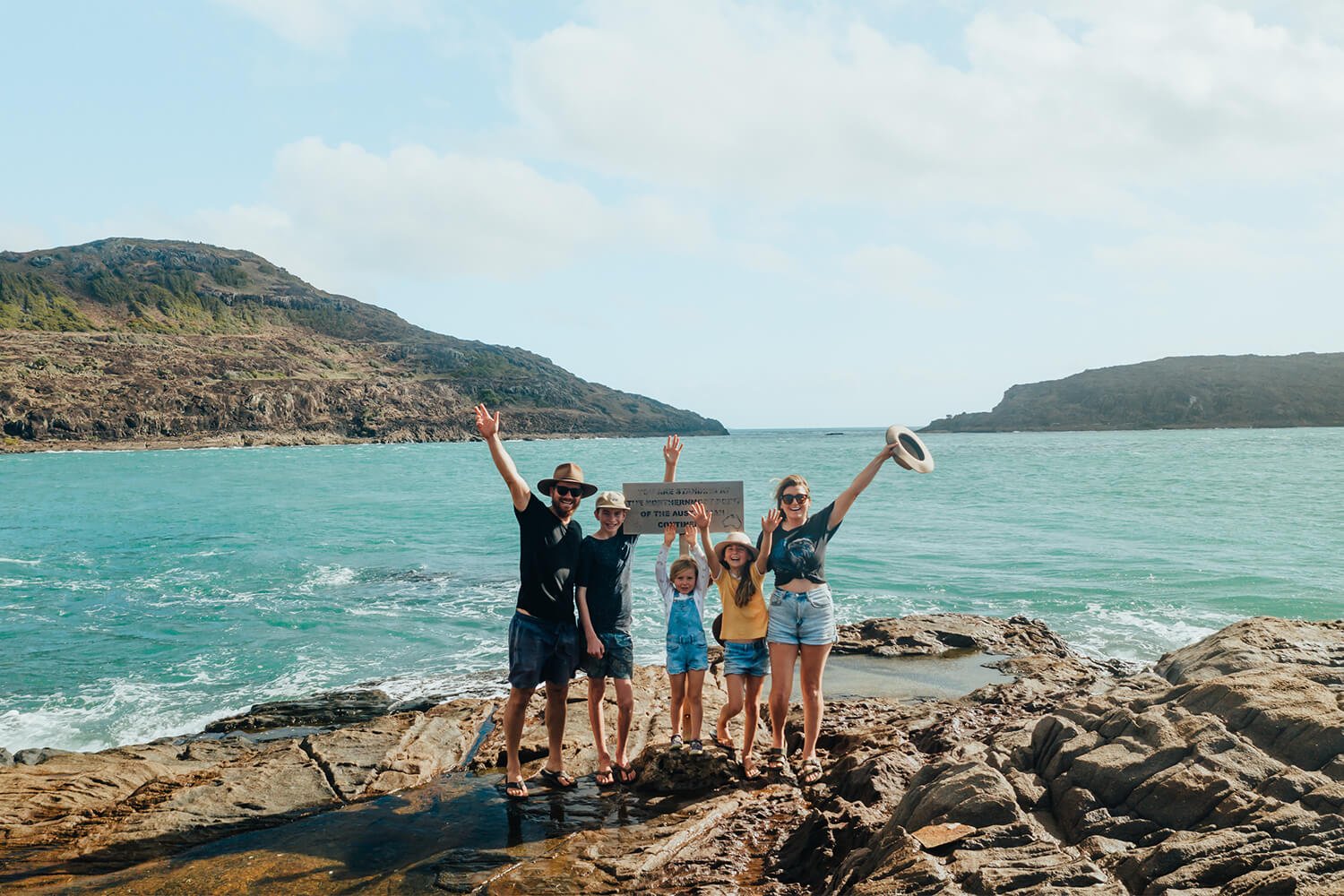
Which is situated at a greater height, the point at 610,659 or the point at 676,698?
the point at 610,659

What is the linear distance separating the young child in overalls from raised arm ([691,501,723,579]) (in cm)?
13

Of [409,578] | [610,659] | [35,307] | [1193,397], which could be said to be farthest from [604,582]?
[35,307]

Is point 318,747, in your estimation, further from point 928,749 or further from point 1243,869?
point 1243,869

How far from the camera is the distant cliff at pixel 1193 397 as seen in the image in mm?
128250

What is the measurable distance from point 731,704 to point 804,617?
1.05 m

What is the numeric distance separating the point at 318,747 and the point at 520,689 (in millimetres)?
2600

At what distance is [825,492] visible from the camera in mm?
40000

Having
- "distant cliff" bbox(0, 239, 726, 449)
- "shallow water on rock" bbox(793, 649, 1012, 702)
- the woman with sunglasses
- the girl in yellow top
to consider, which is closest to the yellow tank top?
the girl in yellow top

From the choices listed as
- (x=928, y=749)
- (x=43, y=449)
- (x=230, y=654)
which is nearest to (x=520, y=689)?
(x=928, y=749)

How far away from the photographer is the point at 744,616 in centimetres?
628

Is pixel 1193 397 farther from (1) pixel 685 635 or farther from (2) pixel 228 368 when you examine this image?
(2) pixel 228 368

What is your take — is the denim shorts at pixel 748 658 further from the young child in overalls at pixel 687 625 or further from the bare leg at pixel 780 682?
the young child in overalls at pixel 687 625

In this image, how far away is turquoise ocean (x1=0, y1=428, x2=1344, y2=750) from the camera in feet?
36.8

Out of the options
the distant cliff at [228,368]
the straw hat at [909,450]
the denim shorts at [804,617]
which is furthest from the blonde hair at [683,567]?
the distant cliff at [228,368]
